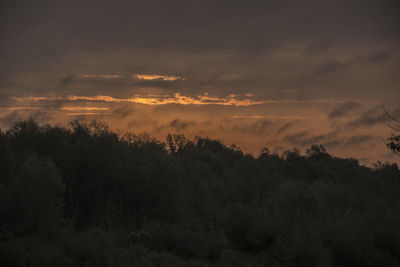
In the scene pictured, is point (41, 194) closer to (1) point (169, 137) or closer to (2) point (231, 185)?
(2) point (231, 185)

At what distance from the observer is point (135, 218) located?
5100 centimetres

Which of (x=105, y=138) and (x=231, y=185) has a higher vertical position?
(x=105, y=138)

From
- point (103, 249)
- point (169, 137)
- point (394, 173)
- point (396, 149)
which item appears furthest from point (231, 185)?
point (394, 173)

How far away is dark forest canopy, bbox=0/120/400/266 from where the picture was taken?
3266 cm

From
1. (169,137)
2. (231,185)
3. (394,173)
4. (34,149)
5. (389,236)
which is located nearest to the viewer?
(34,149)

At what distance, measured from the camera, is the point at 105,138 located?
47.7m

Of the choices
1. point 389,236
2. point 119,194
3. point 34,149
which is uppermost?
point 34,149

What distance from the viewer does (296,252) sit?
37.8 meters

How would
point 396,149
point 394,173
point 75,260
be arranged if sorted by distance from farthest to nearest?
point 394,173
point 75,260
point 396,149

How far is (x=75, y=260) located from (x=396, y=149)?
2122cm

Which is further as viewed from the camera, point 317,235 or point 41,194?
point 317,235

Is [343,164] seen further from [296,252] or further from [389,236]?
[296,252]

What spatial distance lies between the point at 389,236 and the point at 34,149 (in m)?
38.4

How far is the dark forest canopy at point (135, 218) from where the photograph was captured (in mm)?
32656
